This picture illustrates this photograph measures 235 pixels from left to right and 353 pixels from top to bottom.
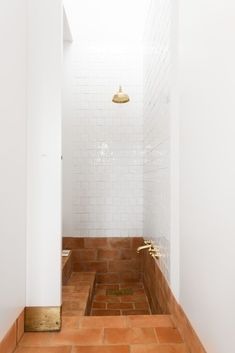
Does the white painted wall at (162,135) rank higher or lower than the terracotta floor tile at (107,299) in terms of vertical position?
higher

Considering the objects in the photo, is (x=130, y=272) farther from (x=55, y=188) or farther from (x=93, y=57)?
(x=93, y=57)

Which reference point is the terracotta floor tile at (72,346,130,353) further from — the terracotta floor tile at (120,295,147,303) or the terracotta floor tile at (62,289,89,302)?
the terracotta floor tile at (120,295,147,303)

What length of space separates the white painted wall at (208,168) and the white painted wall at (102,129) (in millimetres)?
1803

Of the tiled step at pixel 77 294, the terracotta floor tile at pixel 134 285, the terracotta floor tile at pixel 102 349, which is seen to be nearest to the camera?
the terracotta floor tile at pixel 102 349

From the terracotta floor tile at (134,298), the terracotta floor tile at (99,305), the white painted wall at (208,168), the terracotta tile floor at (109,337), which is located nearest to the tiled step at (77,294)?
the terracotta floor tile at (99,305)

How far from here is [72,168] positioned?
3.37m

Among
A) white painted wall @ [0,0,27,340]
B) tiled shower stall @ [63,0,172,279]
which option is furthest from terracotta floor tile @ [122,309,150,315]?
white painted wall @ [0,0,27,340]

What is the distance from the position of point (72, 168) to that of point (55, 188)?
1650mm

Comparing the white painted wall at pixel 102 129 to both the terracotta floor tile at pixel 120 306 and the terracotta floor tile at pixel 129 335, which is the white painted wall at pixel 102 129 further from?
the terracotta floor tile at pixel 129 335

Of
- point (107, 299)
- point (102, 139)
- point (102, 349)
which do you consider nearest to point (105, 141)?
point (102, 139)

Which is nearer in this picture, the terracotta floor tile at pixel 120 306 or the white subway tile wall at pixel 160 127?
the white subway tile wall at pixel 160 127

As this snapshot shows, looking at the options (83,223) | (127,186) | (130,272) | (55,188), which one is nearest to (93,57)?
(127,186)

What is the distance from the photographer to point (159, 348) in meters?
1.50

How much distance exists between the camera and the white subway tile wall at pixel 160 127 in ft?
6.42
